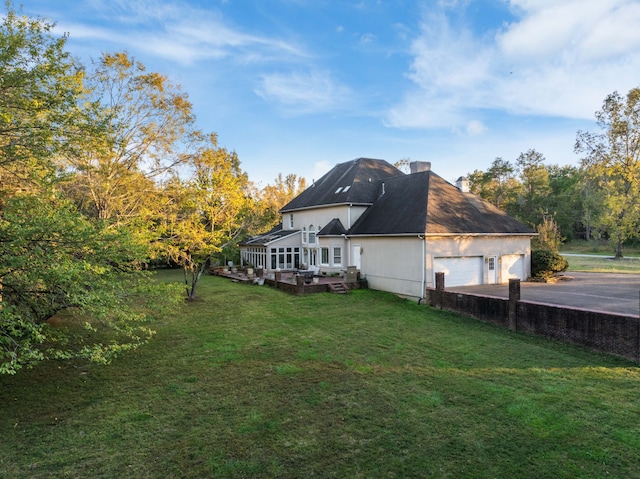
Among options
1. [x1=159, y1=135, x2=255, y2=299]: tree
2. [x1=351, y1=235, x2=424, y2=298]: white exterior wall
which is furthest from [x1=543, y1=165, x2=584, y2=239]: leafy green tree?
[x1=159, y1=135, x2=255, y2=299]: tree

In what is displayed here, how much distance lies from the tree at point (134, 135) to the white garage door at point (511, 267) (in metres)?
17.9

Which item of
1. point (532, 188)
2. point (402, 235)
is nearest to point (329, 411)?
point (402, 235)

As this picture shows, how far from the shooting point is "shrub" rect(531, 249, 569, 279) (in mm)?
20678

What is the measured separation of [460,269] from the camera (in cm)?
1859

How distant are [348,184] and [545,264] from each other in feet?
43.3

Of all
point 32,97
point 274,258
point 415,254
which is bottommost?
point 274,258

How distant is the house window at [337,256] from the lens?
23422mm

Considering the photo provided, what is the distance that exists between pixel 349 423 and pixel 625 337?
8.24 m

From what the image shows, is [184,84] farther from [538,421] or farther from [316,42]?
[538,421]

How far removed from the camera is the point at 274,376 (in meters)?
8.29

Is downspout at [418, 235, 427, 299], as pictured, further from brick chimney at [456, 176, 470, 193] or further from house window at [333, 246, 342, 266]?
brick chimney at [456, 176, 470, 193]

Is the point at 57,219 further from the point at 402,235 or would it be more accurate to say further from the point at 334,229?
the point at 334,229

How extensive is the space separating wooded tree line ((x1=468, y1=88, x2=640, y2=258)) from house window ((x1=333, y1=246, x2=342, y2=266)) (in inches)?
1026

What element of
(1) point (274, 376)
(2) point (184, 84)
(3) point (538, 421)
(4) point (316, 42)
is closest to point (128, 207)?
(2) point (184, 84)
